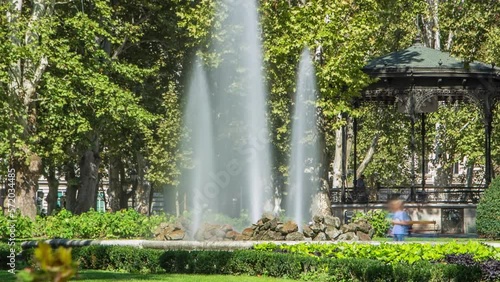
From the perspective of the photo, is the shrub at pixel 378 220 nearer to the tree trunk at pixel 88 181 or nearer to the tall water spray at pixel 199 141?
the tall water spray at pixel 199 141

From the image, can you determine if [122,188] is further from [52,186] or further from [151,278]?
[151,278]

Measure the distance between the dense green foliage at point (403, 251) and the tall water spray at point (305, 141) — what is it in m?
15.7

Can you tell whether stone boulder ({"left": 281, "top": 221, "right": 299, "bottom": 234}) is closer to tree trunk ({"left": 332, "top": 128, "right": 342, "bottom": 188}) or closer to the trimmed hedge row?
the trimmed hedge row

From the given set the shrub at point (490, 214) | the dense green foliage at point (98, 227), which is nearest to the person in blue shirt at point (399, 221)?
the shrub at point (490, 214)

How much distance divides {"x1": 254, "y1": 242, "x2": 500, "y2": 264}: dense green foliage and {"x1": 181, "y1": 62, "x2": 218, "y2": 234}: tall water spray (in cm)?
1717

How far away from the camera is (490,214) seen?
81.0 feet

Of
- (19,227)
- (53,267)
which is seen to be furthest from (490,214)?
(53,267)

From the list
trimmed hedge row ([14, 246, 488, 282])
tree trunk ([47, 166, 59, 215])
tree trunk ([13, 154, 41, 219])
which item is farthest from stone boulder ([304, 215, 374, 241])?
tree trunk ([47, 166, 59, 215])

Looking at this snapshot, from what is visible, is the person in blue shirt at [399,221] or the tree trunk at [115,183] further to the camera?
the tree trunk at [115,183]

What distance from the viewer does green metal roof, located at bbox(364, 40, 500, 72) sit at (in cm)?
2986

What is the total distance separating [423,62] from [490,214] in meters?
7.23

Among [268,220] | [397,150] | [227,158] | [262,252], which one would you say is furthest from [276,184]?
[262,252]

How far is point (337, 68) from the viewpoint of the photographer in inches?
1282

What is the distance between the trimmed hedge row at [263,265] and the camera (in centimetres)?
1411
